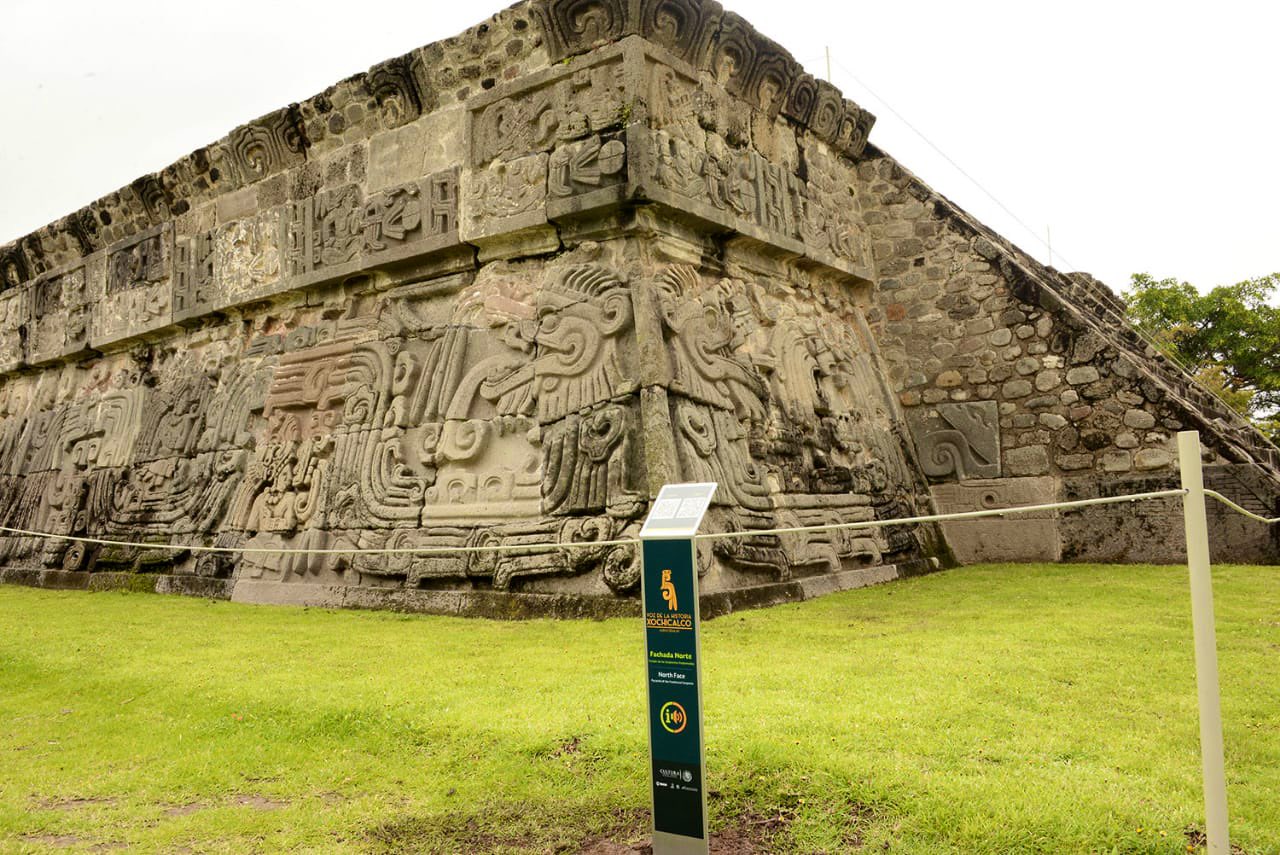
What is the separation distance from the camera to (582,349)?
18.0 feet

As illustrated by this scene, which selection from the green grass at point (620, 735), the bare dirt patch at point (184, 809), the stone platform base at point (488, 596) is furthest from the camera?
the stone platform base at point (488, 596)

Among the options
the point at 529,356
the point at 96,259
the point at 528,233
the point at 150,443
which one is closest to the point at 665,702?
the point at 529,356

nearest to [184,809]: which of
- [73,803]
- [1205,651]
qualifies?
[73,803]

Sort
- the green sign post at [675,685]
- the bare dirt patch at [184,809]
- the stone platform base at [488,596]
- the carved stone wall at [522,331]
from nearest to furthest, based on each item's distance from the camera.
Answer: the green sign post at [675,685]
the bare dirt patch at [184,809]
the stone platform base at [488,596]
the carved stone wall at [522,331]

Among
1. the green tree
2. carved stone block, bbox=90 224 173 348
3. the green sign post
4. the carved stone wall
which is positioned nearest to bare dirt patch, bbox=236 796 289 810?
the green sign post

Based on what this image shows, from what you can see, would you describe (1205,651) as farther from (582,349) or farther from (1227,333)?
(1227,333)

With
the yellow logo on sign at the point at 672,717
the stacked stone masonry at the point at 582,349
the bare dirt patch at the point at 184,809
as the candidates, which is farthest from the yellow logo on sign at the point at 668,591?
the stacked stone masonry at the point at 582,349

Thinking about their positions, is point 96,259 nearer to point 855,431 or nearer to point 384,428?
point 384,428

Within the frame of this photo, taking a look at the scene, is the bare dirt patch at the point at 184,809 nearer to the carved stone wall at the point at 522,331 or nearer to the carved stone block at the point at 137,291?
the carved stone wall at the point at 522,331

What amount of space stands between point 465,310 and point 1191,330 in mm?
16505

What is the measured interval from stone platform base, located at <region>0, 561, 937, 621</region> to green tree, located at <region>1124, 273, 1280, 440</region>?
13472 millimetres

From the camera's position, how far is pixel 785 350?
6551 mm

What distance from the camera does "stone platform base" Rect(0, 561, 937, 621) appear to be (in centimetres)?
487

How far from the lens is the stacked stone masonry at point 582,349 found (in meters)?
5.44
